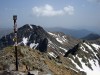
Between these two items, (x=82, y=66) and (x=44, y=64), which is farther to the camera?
(x=82, y=66)

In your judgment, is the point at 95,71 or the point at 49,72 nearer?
the point at 49,72

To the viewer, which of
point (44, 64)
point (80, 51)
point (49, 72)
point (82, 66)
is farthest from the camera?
point (80, 51)

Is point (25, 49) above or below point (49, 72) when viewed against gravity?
above

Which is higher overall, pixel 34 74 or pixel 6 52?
pixel 6 52

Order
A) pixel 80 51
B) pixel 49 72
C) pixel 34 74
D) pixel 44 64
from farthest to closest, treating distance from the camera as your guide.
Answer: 1. pixel 80 51
2. pixel 44 64
3. pixel 49 72
4. pixel 34 74

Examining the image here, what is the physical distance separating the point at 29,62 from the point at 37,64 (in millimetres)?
1723

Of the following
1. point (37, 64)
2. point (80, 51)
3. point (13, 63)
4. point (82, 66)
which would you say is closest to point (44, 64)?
point (37, 64)

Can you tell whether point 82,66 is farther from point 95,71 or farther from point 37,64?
point 37,64

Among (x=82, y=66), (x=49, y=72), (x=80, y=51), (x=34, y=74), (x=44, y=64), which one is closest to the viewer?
(x=34, y=74)

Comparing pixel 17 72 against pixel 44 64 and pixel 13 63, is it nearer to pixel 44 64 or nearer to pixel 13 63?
pixel 13 63

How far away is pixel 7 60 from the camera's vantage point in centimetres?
5762

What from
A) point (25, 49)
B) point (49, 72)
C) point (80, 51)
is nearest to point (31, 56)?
point (25, 49)

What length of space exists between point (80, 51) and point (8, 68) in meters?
147

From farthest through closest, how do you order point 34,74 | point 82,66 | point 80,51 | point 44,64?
point 80,51, point 82,66, point 44,64, point 34,74
